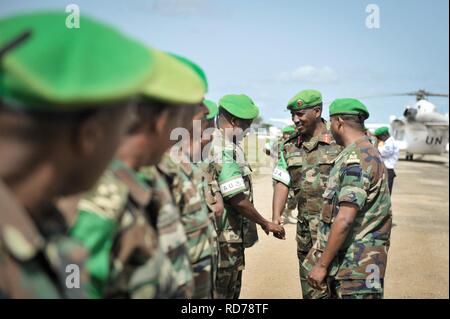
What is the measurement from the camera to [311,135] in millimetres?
4691

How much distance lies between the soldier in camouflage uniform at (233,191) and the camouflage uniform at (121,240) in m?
2.13

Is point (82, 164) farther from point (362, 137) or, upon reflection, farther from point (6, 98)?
point (362, 137)

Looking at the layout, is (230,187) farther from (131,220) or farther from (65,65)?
(65,65)

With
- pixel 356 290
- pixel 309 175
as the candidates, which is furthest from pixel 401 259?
pixel 356 290

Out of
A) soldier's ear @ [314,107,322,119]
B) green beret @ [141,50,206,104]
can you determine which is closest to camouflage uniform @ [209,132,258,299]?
soldier's ear @ [314,107,322,119]

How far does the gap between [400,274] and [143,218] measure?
555 centimetres

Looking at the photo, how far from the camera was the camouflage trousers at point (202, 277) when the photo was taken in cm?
204

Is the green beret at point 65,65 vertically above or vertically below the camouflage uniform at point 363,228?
above

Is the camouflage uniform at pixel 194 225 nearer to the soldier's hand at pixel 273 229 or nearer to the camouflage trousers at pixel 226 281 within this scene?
the camouflage trousers at pixel 226 281

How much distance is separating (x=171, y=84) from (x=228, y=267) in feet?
8.80

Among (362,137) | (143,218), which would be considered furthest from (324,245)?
(143,218)

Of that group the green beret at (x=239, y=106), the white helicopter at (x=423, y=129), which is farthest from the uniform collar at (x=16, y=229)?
the white helicopter at (x=423, y=129)

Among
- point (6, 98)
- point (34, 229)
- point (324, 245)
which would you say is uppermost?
point (6, 98)

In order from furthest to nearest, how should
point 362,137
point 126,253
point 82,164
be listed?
point 362,137 → point 126,253 → point 82,164
